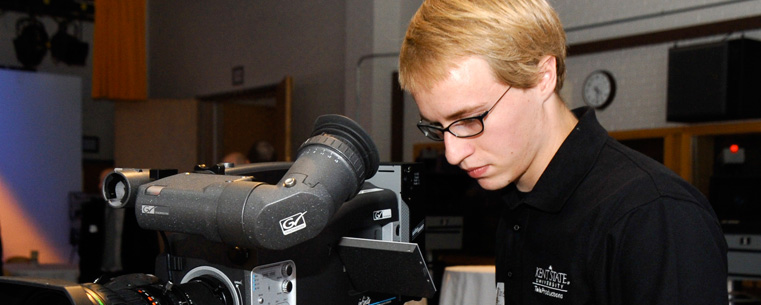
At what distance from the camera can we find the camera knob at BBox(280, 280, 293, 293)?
1.00m

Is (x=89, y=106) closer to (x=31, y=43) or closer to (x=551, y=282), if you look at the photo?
(x=31, y=43)

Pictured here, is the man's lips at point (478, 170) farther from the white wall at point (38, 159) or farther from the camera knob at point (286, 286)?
the white wall at point (38, 159)

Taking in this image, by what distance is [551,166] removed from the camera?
1.05 meters

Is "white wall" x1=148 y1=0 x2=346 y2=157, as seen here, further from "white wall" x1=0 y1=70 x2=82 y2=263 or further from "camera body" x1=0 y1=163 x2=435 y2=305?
"camera body" x1=0 y1=163 x2=435 y2=305

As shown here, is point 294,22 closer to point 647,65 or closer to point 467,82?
point 647,65

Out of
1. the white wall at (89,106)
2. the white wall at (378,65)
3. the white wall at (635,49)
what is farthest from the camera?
the white wall at (89,106)

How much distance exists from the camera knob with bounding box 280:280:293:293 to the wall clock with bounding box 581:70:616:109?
3673 millimetres

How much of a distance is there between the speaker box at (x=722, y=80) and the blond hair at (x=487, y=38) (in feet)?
9.49

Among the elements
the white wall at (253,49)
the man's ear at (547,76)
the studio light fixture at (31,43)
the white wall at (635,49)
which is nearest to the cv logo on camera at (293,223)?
the man's ear at (547,76)

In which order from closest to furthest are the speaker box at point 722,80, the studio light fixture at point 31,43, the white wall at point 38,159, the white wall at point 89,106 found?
the speaker box at point 722,80 < the white wall at point 38,159 < the studio light fixture at point 31,43 < the white wall at point 89,106

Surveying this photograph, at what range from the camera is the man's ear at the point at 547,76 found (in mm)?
974

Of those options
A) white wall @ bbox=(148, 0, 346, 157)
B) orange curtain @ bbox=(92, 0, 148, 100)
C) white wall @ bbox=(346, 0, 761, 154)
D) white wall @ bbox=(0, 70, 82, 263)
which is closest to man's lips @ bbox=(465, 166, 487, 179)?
white wall @ bbox=(346, 0, 761, 154)

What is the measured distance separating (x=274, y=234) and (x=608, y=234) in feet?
1.42

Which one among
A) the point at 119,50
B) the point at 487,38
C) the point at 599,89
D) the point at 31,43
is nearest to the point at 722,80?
the point at 599,89
